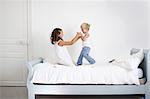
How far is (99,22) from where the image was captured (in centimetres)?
358

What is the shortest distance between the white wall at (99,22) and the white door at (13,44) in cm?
14

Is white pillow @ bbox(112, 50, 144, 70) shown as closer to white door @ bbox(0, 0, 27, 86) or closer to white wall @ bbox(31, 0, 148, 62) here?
white wall @ bbox(31, 0, 148, 62)

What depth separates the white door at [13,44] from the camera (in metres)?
3.57

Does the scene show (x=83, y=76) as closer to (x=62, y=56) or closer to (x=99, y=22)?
(x=62, y=56)

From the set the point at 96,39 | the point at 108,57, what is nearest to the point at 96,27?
the point at 96,39

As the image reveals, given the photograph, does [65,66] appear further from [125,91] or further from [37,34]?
[37,34]

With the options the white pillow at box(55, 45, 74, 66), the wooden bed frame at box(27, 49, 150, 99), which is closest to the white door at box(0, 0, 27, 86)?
the white pillow at box(55, 45, 74, 66)

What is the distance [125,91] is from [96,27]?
1.20 metres

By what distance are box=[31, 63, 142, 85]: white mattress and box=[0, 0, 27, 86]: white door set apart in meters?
1.03

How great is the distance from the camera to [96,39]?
358 centimetres

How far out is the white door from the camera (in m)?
3.57

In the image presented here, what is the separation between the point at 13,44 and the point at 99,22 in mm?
1129

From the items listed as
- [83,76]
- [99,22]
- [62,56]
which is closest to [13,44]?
[62,56]

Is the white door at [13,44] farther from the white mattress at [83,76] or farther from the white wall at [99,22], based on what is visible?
the white mattress at [83,76]
